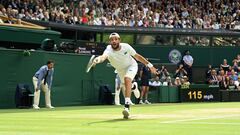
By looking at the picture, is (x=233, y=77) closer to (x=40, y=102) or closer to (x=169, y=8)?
(x=169, y=8)

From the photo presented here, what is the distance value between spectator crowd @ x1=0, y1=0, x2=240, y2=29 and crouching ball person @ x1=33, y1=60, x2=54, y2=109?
534 cm

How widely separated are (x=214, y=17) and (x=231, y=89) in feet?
28.5

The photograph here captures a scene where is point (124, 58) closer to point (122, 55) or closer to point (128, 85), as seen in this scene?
point (122, 55)

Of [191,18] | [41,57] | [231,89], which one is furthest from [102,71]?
[191,18]

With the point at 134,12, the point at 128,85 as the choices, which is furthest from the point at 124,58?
the point at 134,12

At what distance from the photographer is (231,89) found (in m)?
30.8

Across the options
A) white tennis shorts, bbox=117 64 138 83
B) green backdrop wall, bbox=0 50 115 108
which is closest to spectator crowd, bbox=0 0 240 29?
green backdrop wall, bbox=0 50 115 108

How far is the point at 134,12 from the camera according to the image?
34.9m

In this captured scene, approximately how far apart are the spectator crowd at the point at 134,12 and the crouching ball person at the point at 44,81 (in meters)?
5.34

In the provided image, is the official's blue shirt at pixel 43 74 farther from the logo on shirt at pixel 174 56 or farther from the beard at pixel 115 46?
the logo on shirt at pixel 174 56

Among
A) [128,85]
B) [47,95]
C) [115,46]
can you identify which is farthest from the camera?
[47,95]

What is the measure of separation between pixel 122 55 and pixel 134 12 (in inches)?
847

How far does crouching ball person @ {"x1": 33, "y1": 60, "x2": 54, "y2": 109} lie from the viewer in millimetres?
21312

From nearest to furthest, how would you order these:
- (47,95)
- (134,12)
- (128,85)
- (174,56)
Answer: (128,85), (47,95), (134,12), (174,56)
